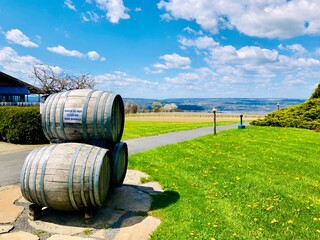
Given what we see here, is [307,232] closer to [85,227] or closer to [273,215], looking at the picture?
[273,215]

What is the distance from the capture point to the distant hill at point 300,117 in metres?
22.5

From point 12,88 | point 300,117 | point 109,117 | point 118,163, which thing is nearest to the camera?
point 109,117

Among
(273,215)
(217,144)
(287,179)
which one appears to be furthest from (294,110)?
(273,215)

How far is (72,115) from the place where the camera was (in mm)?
5586

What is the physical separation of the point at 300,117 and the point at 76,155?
2240 cm

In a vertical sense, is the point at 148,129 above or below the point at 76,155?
below

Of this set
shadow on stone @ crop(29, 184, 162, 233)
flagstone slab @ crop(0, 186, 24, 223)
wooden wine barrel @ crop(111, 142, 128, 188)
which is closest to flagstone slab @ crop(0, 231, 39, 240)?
shadow on stone @ crop(29, 184, 162, 233)

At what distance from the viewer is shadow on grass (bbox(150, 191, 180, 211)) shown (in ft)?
19.5

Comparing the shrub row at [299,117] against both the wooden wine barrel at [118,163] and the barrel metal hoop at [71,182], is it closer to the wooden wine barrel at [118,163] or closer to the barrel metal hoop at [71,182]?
the wooden wine barrel at [118,163]

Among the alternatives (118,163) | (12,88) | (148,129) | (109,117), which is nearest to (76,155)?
(109,117)

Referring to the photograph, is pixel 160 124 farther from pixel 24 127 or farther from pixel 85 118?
pixel 85 118

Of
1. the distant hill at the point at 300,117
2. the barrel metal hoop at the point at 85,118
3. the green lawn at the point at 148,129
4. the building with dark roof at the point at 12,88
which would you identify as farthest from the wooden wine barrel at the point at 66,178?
the building with dark roof at the point at 12,88

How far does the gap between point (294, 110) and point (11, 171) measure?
76.5 feet

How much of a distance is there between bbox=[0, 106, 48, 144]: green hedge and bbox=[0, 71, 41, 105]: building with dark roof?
906 inches
